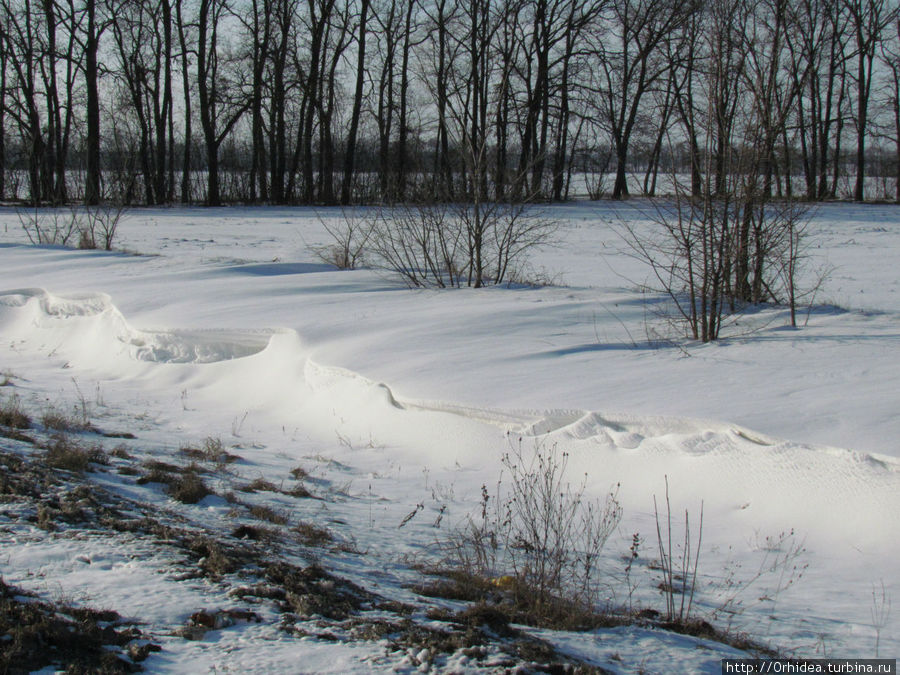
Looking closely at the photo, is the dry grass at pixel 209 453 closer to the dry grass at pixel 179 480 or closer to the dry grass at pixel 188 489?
the dry grass at pixel 179 480

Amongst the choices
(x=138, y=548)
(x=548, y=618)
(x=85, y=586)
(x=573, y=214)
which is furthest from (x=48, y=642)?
(x=573, y=214)

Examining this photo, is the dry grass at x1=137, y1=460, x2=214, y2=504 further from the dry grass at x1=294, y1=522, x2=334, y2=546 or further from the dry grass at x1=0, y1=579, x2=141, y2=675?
the dry grass at x1=0, y1=579, x2=141, y2=675

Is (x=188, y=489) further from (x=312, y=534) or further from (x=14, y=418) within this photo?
(x=14, y=418)

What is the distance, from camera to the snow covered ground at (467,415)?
3.41m

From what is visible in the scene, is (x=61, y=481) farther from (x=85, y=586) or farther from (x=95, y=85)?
(x=95, y=85)

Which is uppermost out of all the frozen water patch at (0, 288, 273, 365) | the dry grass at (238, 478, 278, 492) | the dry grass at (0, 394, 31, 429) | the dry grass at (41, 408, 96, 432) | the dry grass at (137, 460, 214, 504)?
the frozen water patch at (0, 288, 273, 365)

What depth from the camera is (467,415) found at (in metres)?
6.54

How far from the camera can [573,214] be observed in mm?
27750

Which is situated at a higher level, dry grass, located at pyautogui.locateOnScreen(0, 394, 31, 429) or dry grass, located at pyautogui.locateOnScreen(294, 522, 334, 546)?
dry grass, located at pyautogui.locateOnScreen(0, 394, 31, 429)

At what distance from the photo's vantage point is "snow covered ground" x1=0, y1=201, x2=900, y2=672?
3406mm

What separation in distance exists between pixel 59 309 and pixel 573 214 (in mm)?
20115

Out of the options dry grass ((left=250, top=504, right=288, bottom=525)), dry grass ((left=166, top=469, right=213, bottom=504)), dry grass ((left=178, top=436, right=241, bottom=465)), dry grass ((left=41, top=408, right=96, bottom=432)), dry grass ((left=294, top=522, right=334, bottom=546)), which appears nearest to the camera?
dry grass ((left=294, top=522, right=334, bottom=546))

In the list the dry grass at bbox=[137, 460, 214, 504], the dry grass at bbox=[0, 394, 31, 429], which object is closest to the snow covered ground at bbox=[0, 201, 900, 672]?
the dry grass at bbox=[137, 460, 214, 504]

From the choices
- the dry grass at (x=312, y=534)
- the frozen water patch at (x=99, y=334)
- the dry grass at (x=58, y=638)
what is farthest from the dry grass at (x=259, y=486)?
the frozen water patch at (x=99, y=334)
